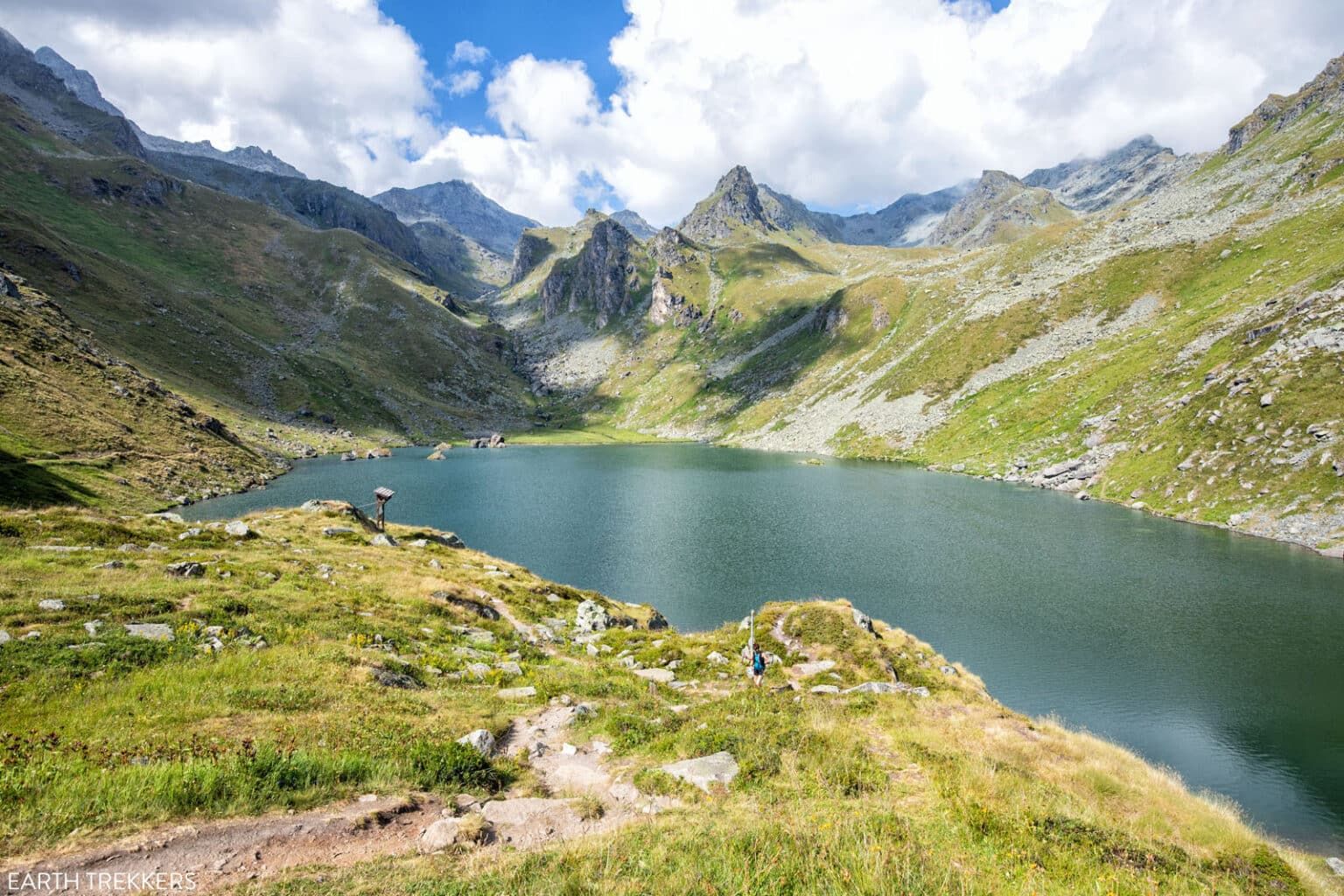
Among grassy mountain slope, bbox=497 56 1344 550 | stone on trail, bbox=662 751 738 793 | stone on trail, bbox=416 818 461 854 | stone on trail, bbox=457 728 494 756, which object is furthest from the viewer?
grassy mountain slope, bbox=497 56 1344 550

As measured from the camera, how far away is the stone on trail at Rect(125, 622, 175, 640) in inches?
677

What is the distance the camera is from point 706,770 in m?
15.2

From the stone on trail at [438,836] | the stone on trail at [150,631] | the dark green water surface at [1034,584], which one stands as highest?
the stone on trail at [150,631]

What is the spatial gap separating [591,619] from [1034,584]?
142 ft

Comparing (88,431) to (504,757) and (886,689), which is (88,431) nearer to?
(504,757)

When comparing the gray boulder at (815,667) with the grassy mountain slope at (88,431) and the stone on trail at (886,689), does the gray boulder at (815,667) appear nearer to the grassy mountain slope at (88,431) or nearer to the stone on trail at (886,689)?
the stone on trail at (886,689)

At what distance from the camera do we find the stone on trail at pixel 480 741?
15000 mm

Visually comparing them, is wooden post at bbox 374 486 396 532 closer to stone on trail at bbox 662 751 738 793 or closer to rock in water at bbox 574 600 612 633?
rock in water at bbox 574 600 612 633

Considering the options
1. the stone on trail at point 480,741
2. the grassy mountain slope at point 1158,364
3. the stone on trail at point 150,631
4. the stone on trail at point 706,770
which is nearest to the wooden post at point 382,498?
the stone on trail at point 150,631

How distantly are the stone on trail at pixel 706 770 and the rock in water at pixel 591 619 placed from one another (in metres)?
19.0

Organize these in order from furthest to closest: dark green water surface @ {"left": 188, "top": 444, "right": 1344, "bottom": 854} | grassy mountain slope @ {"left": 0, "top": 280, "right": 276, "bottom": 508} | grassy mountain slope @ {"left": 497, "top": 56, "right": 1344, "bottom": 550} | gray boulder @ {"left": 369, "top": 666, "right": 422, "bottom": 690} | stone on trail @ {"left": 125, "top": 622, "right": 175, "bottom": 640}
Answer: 1. grassy mountain slope @ {"left": 497, "top": 56, "right": 1344, "bottom": 550}
2. grassy mountain slope @ {"left": 0, "top": 280, "right": 276, "bottom": 508}
3. dark green water surface @ {"left": 188, "top": 444, "right": 1344, "bottom": 854}
4. gray boulder @ {"left": 369, "top": 666, "right": 422, "bottom": 690}
5. stone on trail @ {"left": 125, "top": 622, "right": 175, "bottom": 640}

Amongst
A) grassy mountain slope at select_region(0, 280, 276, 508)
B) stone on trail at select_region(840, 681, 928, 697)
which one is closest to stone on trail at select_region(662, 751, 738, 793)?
stone on trail at select_region(840, 681, 928, 697)

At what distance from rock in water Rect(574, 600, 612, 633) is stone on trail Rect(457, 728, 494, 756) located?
59.0 feet

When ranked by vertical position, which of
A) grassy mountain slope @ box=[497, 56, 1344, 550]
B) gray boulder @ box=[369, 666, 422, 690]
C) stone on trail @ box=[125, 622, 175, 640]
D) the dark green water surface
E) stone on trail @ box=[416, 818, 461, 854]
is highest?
grassy mountain slope @ box=[497, 56, 1344, 550]
